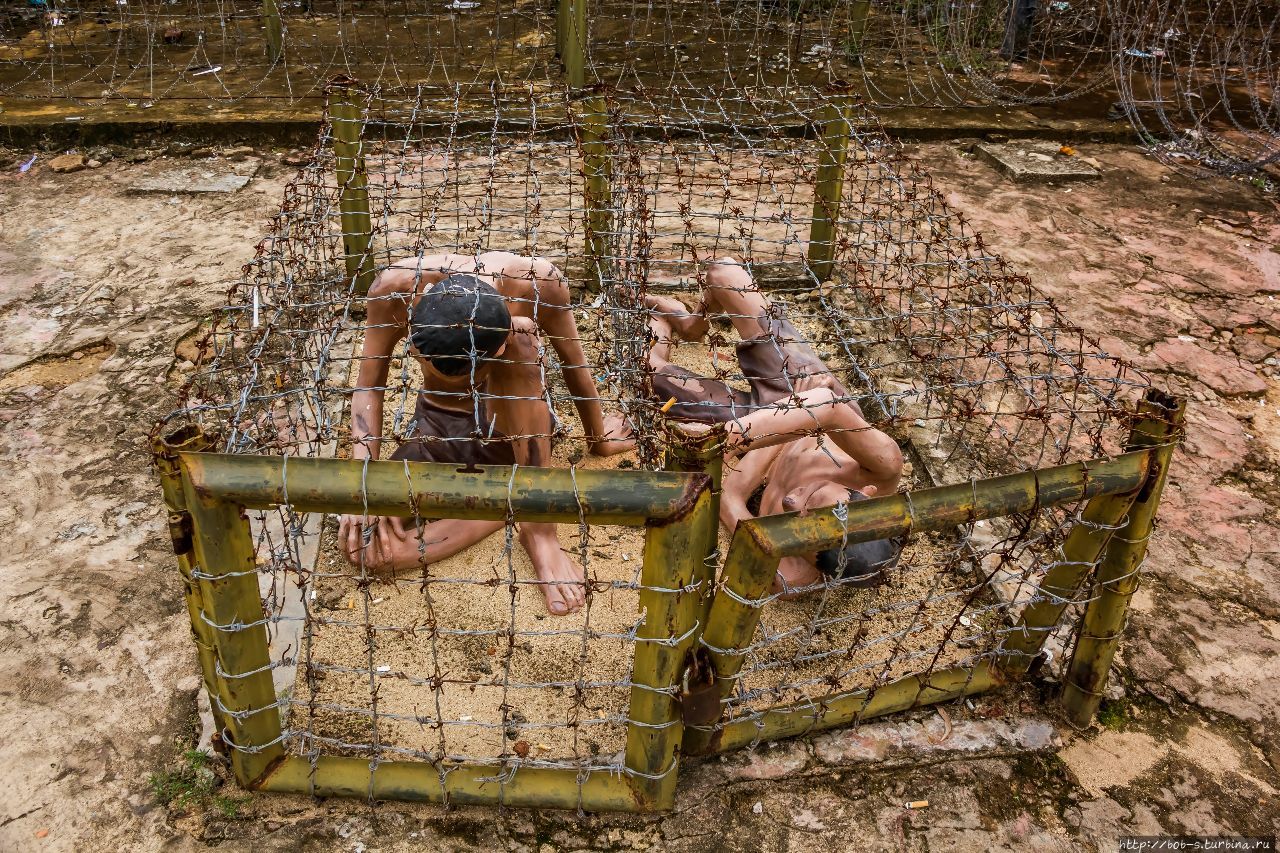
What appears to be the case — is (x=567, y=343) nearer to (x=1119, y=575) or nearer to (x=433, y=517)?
(x=433, y=517)

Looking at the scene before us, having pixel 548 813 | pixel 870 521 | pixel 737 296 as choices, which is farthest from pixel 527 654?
pixel 737 296

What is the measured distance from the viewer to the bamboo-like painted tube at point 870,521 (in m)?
2.05

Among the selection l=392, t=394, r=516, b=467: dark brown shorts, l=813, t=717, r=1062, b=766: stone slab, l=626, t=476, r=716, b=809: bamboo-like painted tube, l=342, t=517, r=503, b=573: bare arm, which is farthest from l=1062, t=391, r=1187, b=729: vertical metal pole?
l=342, t=517, r=503, b=573: bare arm

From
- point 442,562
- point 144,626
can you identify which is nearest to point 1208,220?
point 442,562

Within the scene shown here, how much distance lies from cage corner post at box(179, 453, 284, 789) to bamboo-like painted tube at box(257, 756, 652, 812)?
0.34ft

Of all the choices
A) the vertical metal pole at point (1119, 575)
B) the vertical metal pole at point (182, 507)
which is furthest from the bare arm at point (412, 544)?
the vertical metal pole at point (1119, 575)

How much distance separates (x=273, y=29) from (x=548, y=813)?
6871 millimetres

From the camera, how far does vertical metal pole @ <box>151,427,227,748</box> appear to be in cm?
194

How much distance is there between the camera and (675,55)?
744 centimetres

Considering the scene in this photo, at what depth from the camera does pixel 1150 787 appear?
2.65m

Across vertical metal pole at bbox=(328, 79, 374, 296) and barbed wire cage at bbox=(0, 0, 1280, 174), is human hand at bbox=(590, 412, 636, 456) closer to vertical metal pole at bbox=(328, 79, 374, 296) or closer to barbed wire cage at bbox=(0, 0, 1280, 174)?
vertical metal pole at bbox=(328, 79, 374, 296)

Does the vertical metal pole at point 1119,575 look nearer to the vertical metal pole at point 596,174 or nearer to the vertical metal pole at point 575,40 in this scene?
the vertical metal pole at point 596,174

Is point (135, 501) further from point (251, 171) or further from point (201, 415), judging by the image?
point (251, 171)

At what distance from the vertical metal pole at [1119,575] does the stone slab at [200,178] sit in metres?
5.35
